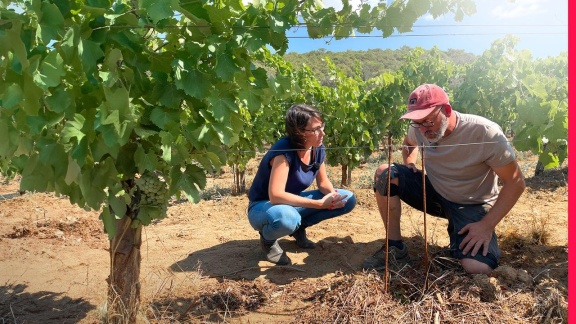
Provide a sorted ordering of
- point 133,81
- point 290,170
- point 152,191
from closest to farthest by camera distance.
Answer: point 133,81 → point 152,191 → point 290,170

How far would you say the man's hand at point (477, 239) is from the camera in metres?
2.64

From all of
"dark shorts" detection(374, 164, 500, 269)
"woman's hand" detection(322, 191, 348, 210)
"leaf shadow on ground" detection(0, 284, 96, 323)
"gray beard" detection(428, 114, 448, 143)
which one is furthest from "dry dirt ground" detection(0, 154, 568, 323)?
"gray beard" detection(428, 114, 448, 143)

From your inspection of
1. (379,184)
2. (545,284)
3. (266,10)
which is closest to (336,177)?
(379,184)

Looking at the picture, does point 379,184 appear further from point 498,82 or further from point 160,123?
point 498,82

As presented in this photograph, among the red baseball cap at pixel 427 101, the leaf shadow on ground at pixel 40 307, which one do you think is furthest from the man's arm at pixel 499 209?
the leaf shadow on ground at pixel 40 307

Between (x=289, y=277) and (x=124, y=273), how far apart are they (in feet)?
3.43

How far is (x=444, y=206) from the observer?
120 inches

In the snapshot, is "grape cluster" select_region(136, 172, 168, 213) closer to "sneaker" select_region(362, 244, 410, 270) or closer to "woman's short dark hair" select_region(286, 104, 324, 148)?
"woman's short dark hair" select_region(286, 104, 324, 148)

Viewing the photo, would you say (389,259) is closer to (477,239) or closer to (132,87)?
(477,239)

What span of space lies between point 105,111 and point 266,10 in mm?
714

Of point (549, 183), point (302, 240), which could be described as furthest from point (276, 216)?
point (549, 183)

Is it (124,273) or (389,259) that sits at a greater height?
(124,273)

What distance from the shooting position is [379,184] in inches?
120

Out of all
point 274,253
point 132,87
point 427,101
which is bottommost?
point 274,253
